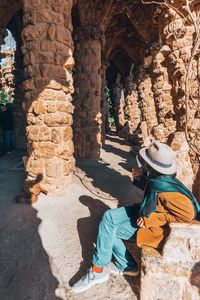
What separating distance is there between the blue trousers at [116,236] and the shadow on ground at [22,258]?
0.60 metres

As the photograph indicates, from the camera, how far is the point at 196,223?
2.14 metres

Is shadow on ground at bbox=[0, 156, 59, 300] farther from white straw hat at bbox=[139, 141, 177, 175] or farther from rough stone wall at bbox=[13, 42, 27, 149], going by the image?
rough stone wall at bbox=[13, 42, 27, 149]

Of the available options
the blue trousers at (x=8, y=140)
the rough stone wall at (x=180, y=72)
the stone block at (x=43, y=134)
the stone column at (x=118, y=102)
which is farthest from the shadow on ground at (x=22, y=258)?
the stone column at (x=118, y=102)

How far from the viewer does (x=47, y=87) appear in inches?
168

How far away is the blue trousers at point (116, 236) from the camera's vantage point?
2.46 m

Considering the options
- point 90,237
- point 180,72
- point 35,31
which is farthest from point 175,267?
point 35,31

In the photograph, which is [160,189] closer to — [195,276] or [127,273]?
[195,276]

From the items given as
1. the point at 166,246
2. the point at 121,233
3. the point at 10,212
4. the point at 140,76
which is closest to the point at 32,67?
the point at 10,212

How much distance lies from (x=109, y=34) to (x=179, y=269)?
12.3 metres

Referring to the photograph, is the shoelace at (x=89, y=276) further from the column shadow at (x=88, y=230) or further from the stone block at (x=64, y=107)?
the stone block at (x=64, y=107)

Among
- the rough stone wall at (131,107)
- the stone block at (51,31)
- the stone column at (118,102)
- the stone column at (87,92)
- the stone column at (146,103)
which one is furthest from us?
the stone column at (118,102)

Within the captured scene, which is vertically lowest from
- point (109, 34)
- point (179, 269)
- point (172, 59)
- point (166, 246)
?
point (179, 269)

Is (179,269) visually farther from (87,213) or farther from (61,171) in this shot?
(61,171)

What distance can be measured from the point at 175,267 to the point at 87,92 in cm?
647
